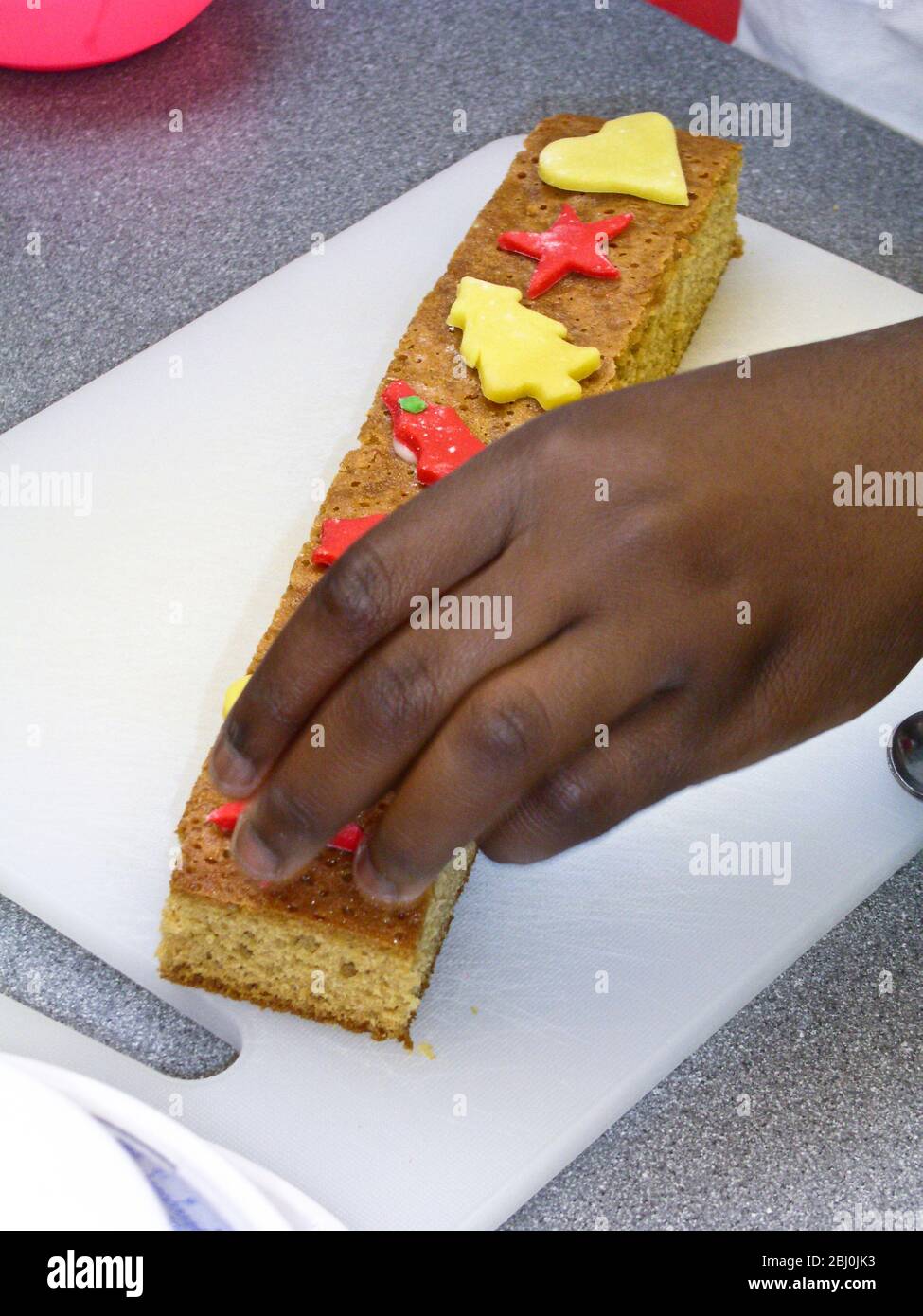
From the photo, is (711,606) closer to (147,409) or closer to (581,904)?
(581,904)

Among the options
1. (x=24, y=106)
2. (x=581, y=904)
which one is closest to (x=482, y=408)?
(x=581, y=904)

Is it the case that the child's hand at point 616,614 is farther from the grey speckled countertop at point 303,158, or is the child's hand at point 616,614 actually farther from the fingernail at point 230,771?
the grey speckled countertop at point 303,158

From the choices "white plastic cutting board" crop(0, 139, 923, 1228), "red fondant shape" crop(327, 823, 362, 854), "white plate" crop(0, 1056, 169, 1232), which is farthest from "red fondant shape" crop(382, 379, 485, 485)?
"white plate" crop(0, 1056, 169, 1232)

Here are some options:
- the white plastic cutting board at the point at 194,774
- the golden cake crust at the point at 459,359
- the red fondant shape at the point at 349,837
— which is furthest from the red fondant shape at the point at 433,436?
the red fondant shape at the point at 349,837

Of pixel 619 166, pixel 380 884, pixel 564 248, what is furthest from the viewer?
pixel 619 166

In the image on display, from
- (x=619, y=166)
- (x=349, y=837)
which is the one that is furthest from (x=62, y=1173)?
(x=619, y=166)

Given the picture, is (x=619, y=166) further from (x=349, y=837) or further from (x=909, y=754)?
(x=349, y=837)
